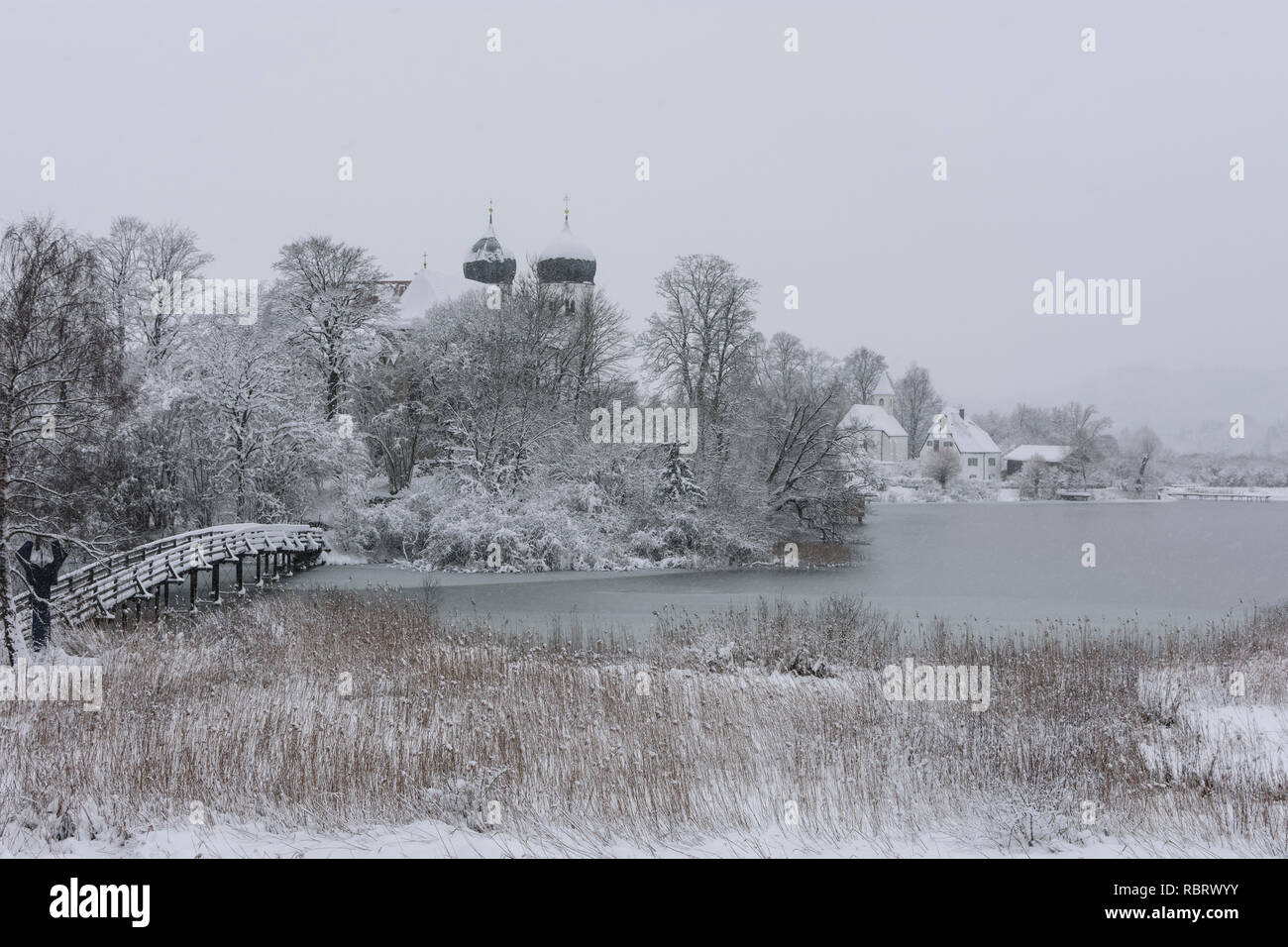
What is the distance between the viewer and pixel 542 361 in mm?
A: 45312

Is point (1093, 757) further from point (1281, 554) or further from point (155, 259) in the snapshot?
point (155, 259)

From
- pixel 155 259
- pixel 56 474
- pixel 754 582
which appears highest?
pixel 155 259

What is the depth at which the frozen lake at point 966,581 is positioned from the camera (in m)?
26.1

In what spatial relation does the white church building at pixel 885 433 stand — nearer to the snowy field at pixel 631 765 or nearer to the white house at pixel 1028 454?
the white house at pixel 1028 454

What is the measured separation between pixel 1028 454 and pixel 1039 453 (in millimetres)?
4273

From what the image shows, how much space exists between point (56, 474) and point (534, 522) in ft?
61.5

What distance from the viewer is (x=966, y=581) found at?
33219mm

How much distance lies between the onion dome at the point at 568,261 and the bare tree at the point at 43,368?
4890 centimetres

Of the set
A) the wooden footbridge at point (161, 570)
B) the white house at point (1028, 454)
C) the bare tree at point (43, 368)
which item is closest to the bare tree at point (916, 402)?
the white house at point (1028, 454)

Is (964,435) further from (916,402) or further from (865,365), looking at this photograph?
(865,365)

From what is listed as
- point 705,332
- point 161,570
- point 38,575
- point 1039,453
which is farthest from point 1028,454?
point 38,575

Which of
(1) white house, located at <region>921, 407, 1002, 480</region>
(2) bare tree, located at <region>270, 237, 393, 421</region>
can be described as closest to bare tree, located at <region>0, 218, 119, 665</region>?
(2) bare tree, located at <region>270, 237, 393, 421</region>
